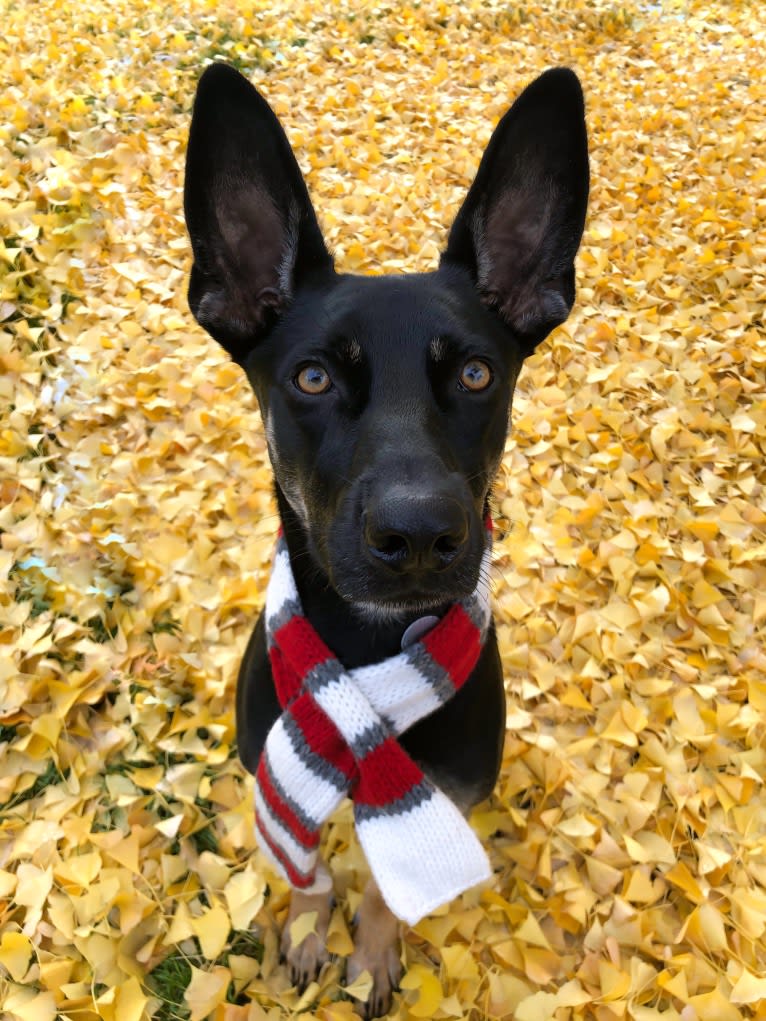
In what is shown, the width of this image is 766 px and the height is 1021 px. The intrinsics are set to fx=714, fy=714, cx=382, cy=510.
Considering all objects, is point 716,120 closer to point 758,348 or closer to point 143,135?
point 758,348

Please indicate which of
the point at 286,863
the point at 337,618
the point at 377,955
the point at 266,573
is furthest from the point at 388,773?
the point at 266,573

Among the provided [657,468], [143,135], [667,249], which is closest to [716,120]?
[667,249]

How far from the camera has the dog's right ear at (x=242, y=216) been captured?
76.6 inches

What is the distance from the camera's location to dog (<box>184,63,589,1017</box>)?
5.82 ft

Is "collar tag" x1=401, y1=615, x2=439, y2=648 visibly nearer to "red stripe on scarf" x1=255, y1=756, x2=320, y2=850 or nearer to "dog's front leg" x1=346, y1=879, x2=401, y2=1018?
"red stripe on scarf" x1=255, y1=756, x2=320, y2=850

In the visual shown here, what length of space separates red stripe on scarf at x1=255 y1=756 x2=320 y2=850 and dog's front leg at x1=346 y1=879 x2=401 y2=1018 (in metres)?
0.55

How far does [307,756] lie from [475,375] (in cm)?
123

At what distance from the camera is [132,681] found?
10.7ft

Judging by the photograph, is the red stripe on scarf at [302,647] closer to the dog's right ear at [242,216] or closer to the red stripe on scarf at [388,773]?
the red stripe on scarf at [388,773]

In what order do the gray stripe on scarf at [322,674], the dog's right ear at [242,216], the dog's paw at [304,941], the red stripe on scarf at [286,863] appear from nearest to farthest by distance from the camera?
the dog's right ear at [242,216], the gray stripe on scarf at [322,674], the red stripe on scarf at [286,863], the dog's paw at [304,941]

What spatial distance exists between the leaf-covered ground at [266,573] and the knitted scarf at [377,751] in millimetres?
652

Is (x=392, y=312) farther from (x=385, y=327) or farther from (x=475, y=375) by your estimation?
(x=475, y=375)

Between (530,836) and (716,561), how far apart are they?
180cm

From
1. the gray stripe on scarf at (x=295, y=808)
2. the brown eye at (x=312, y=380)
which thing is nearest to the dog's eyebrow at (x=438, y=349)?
the brown eye at (x=312, y=380)
